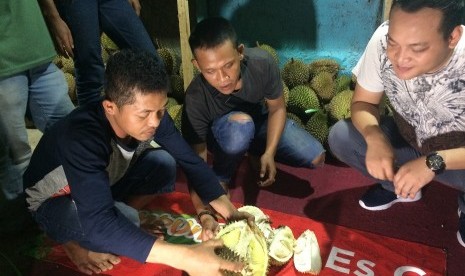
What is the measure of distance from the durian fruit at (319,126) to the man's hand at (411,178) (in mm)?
1114

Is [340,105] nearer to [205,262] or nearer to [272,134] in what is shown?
[272,134]

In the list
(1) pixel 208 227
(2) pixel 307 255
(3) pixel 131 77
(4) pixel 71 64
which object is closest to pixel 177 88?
(4) pixel 71 64

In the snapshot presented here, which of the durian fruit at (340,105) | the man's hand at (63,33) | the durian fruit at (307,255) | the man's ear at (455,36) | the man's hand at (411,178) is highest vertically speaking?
the man's ear at (455,36)

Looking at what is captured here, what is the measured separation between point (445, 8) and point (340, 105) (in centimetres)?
136

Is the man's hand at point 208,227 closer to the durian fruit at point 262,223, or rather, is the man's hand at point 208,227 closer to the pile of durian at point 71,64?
the durian fruit at point 262,223

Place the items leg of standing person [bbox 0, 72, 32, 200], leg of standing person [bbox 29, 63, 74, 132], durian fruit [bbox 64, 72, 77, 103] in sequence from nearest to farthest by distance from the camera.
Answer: leg of standing person [bbox 0, 72, 32, 200] < leg of standing person [bbox 29, 63, 74, 132] < durian fruit [bbox 64, 72, 77, 103]

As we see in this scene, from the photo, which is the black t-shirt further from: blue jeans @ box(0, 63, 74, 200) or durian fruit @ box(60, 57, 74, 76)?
durian fruit @ box(60, 57, 74, 76)

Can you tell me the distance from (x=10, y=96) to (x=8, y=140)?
22 centimetres

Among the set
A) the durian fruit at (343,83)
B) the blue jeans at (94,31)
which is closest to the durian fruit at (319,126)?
the durian fruit at (343,83)

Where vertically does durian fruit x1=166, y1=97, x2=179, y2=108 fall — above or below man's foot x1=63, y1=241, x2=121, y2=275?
above

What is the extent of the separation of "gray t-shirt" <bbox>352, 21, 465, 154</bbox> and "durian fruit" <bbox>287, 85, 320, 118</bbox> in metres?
0.95

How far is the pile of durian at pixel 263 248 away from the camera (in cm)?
145

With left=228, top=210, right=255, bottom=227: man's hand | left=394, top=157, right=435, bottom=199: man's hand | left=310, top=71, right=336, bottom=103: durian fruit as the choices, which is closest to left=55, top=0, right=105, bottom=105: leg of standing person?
left=228, top=210, right=255, bottom=227: man's hand

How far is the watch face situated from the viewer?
4.84 feet
